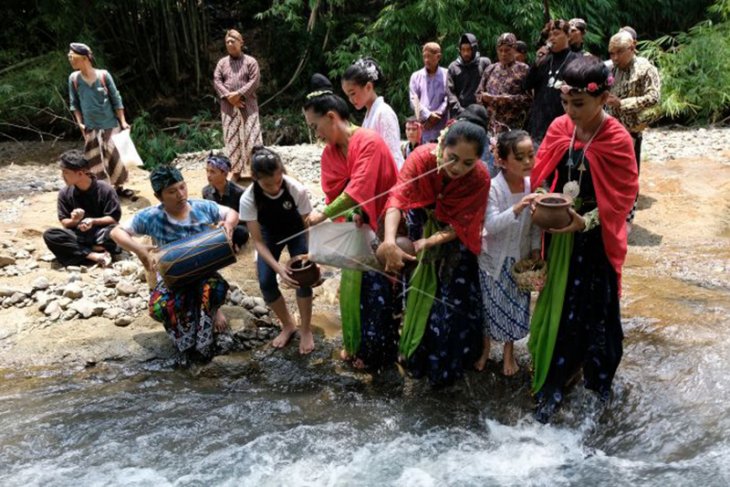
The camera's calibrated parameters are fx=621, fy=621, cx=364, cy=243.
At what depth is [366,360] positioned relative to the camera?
356 centimetres

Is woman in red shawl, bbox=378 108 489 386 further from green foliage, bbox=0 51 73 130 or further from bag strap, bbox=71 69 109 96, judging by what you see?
green foliage, bbox=0 51 73 130

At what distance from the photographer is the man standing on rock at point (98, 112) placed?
6.50 metres

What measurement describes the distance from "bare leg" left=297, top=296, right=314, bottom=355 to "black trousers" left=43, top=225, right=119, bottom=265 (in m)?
2.11

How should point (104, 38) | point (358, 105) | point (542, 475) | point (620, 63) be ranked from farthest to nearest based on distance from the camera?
point (104, 38) < point (620, 63) < point (358, 105) < point (542, 475)

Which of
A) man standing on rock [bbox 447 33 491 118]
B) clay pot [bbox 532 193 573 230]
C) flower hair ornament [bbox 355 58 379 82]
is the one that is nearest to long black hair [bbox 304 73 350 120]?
flower hair ornament [bbox 355 58 379 82]

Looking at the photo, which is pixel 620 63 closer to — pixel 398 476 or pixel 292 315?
pixel 292 315

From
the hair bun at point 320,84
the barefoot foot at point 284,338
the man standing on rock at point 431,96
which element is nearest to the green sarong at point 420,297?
the hair bun at point 320,84

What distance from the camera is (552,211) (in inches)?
99.7

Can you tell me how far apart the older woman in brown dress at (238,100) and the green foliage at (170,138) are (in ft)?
9.17

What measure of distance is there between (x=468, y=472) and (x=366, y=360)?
915 mm

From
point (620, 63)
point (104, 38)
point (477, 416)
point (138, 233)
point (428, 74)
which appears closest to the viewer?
point (477, 416)

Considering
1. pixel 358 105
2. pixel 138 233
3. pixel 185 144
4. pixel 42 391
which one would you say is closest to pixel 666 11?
pixel 185 144

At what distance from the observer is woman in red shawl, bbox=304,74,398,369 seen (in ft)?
10.1

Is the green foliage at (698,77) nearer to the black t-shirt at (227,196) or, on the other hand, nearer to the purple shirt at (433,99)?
the purple shirt at (433,99)
